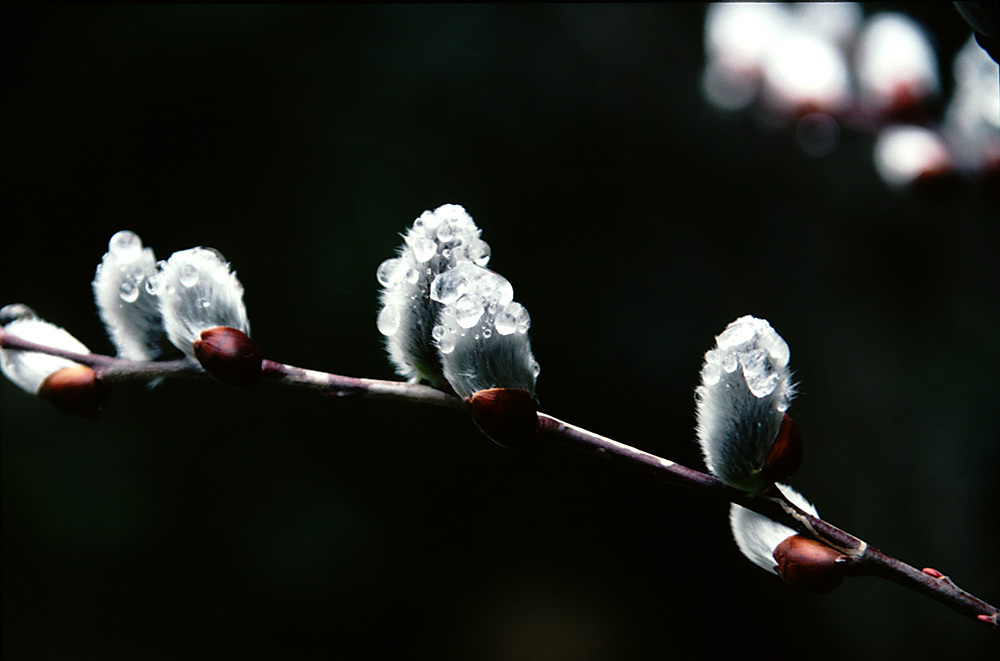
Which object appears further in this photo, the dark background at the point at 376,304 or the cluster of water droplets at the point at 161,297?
the dark background at the point at 376,304

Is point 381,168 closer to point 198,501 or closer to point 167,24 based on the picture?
point 167,24

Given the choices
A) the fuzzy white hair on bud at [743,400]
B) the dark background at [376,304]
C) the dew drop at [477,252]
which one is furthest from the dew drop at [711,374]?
the dark background at [376,304]

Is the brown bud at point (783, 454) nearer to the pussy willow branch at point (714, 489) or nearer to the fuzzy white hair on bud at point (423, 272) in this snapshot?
the pussy willow branch at point (714, 489)

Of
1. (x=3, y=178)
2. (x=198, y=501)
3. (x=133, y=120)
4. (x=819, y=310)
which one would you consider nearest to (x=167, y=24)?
(x=133, y=120)

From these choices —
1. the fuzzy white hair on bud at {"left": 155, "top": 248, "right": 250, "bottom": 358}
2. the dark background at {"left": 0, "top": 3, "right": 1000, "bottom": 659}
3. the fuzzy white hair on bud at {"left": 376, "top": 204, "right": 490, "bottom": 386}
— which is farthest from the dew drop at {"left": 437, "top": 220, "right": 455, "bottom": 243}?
the dark background at {"left": 0, "top": 3, "right": 1000, "bottom": 659}

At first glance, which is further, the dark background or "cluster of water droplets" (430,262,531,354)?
the dark background

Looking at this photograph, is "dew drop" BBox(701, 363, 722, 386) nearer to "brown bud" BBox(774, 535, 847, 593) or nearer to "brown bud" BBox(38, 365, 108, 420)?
"brown bud" BBox(774, 535, 847, 593)

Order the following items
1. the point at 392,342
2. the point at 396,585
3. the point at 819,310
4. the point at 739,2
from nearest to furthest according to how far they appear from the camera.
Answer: the point at 392,342, the point at 739,2, the point at 819,310, the point at 396,585
